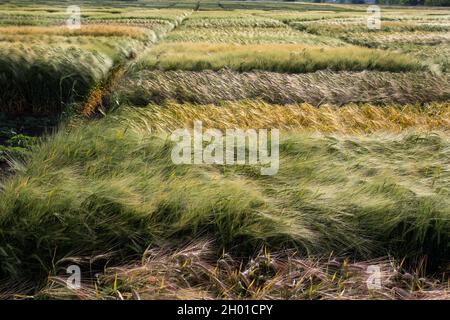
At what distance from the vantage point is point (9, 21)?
92.9ft

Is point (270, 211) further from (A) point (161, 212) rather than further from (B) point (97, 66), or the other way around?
(B) point (97, 66)

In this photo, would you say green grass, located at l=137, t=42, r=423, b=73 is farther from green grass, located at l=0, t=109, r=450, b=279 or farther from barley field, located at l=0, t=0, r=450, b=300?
green grass, located at l=0, t=109, r=450, b=279

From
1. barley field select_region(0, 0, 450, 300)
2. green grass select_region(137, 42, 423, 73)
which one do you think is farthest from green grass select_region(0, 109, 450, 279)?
→ green grass select_region(137, 42, 423, 73)

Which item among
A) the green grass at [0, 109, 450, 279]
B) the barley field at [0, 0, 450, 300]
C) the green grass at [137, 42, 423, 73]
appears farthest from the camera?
the green grass at [137, 42, 423, 73]

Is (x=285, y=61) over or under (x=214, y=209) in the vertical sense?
over

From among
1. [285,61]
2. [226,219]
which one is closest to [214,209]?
[226,219]

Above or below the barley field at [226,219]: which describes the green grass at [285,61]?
above

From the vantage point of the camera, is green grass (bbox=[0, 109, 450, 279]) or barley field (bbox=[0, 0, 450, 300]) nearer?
barley field (bbox=[0, 0, 450, 300])

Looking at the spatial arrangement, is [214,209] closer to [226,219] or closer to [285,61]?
[226,219]

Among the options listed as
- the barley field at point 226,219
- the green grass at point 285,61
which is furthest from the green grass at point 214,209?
the green grass at point 285,61

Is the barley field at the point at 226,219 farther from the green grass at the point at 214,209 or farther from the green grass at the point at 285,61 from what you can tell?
the green grass at the point at 285,61

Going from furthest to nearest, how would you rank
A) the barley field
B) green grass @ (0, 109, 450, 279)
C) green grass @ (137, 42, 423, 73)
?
green grass @ (137, 42, 423, 73) → green grass @ (0, 109, 450, 279) → the barley field

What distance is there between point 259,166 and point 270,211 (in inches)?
32.5
